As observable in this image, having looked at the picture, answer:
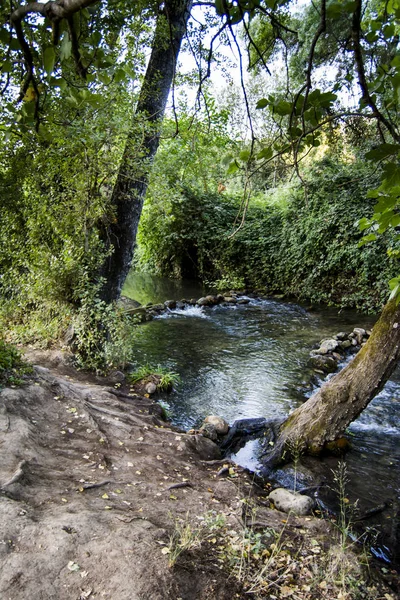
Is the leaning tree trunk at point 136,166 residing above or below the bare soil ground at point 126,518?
above

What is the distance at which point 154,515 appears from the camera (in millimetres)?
2693

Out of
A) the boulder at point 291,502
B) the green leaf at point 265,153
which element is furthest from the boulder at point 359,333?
the green leaf at point 265,153

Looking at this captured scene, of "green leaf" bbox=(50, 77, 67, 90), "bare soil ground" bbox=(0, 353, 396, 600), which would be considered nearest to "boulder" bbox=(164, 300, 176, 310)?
"bare soil ground" bbox=(0, 353, 396, 600)

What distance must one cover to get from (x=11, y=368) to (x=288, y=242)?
1010cm

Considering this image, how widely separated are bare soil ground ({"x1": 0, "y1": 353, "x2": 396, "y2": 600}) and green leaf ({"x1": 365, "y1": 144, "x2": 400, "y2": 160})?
2.14 meters

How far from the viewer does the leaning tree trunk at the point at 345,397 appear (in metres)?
3.73

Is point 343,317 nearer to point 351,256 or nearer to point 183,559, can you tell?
point 351,256

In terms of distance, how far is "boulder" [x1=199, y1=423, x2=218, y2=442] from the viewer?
4496 mm

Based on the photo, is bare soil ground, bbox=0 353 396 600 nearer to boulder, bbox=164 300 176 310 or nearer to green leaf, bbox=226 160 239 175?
green leaf, bbox=226 160 239 175

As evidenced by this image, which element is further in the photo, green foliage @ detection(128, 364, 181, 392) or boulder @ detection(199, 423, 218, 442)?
green foliage @ detection(128, 364, 181, 392)

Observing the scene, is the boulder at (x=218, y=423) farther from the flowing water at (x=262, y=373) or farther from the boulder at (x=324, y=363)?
the boulder at (x=324, y=363)

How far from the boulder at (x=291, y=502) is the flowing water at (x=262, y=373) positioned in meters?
0.43

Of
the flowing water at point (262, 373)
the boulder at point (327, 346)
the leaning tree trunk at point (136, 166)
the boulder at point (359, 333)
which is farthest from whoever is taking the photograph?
the boulder at point (359, 333)

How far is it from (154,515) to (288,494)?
1328 mm
